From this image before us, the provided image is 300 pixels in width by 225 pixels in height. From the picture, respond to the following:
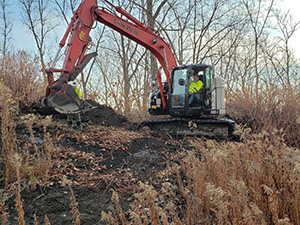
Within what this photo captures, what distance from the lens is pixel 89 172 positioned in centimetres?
414

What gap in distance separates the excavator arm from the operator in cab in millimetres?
1027

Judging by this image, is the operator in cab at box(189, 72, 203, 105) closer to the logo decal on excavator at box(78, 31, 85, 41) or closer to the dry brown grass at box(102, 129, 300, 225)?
the logo decal on excavator at box(78, 31, 85, 41)

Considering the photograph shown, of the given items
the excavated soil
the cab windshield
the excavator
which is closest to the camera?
the excavated soil

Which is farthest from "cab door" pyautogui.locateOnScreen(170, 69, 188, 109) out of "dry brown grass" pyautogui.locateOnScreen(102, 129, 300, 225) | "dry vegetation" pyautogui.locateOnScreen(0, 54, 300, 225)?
"dry brown grass" pyautogui.locateOnScreen(102, 129, 300, 225)

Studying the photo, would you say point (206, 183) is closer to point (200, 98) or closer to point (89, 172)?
point (89, 172)

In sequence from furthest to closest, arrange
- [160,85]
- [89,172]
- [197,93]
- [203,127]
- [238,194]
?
1. [160,85]
2. [203,127]
3. [197,93]
4. [89,172]
5. [238,194]

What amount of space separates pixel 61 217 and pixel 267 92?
7.62m

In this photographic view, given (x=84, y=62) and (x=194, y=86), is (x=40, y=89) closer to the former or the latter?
(x=84, y=62)

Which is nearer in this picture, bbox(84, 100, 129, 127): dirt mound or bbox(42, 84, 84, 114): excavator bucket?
bbox(42, 84, 84, 114): excavator bucket

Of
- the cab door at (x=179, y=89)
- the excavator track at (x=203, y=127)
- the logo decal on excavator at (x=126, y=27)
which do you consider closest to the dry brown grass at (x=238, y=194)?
the excavator track at (x=203, y=127)

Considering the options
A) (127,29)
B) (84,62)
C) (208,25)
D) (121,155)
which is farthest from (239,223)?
(208,25)

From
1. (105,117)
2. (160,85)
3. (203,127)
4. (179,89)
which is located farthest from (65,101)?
(203,127)

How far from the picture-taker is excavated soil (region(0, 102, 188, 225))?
3.15m

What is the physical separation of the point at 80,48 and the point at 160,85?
2.86 m
